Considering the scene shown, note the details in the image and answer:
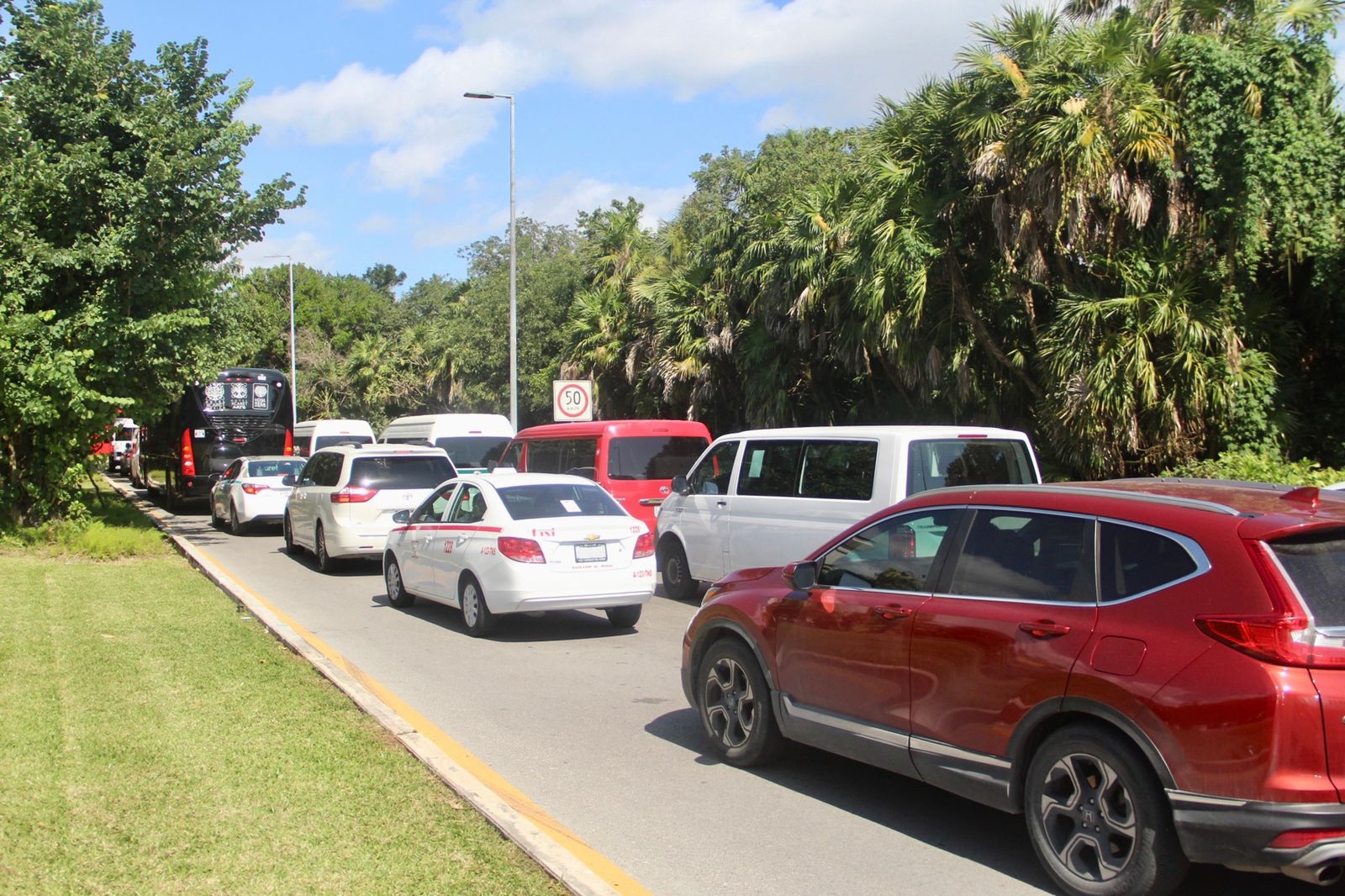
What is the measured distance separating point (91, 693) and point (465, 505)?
14.6ft

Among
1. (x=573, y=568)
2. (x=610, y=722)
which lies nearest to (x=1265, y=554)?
(x=610, y=722)

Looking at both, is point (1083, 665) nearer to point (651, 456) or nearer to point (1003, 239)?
point (651, 456)

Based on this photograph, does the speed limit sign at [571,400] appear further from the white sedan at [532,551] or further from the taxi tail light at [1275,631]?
the taxi tail light at [1275,631]

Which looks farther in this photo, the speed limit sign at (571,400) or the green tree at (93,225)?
the speed limit sign at (571,400)

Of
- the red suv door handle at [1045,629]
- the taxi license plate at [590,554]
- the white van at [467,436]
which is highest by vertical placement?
the white van at [467,436]

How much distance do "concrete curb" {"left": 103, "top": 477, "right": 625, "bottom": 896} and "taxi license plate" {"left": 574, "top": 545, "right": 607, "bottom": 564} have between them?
2.49m

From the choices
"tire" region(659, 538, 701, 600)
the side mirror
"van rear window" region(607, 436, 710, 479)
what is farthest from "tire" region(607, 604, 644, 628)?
the side mirror

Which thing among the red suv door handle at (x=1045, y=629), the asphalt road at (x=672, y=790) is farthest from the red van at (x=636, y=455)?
the red suv door handle at (x=1045, y=629)

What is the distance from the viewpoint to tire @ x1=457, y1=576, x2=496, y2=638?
434 inches

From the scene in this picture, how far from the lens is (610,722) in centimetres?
788

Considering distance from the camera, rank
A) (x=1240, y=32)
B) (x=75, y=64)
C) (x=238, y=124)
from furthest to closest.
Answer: (x=238, y=124), (x=75, y=64), (x=1240, y=32)

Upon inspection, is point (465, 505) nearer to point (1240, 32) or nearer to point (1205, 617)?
point (1205, 617)

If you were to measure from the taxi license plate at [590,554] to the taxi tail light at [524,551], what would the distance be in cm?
35

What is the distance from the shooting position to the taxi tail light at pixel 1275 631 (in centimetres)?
407
